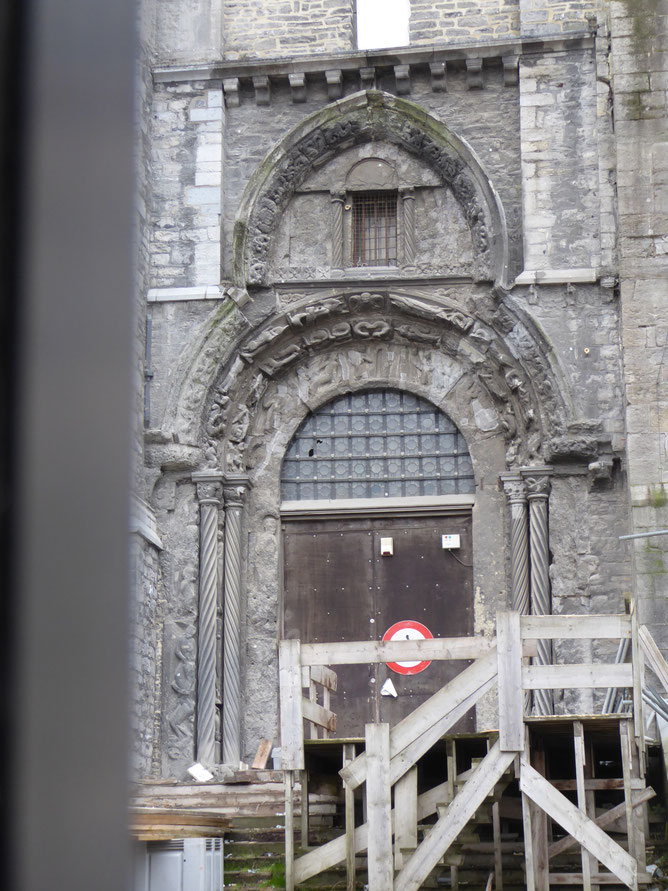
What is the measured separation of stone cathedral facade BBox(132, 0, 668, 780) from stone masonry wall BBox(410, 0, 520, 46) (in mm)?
22

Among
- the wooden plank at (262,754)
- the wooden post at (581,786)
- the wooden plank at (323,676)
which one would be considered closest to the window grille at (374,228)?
the wooden plank at (262,754)

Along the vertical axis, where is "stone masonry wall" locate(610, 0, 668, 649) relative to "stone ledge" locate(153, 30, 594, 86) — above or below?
below

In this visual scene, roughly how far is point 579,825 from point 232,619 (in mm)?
5183

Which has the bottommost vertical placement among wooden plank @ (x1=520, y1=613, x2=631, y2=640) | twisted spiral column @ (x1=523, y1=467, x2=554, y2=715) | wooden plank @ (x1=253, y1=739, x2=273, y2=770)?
wooden plank @ (x1=253, y1=739, x2=273, y2=770)

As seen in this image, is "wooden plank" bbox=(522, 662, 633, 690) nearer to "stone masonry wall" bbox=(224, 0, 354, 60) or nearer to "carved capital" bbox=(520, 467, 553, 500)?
"carved capital" bbox=(520, 467, 553, 500)

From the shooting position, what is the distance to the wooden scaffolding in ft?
23.1

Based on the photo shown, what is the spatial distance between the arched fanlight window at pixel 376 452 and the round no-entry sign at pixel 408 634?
48.8 inches

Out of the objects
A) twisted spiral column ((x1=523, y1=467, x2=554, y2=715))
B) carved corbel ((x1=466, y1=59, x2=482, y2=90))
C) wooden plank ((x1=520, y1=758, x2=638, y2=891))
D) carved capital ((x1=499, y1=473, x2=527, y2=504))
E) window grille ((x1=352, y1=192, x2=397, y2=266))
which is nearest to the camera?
wooden plank ((x1=520, y1=758, x2=638, y2=891))

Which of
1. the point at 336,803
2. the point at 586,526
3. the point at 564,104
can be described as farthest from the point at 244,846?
the point at 564,104

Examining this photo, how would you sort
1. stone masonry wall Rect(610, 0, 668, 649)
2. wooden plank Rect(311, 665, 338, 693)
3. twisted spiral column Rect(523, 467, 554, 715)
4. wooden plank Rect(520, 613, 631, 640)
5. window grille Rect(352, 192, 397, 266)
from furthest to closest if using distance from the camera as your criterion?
window grille Rect(352, 192, 397, 266), twisted spiral column Rect(523, 467, 554, 715), stone masonry wall Rect(610, 0, 668, 649), wooden plank Rect(311, 665, 338, 693), wooden plank Rect(520, 613, 631, 640)

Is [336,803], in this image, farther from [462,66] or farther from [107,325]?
[107,325]

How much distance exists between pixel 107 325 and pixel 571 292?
1137 centimetres

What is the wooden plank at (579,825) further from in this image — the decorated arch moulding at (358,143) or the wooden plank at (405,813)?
the decorated arch moulding at (358,143)

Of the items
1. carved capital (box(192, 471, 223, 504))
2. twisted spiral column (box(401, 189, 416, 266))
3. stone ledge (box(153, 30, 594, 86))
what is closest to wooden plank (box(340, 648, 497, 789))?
carved capital (box(192, 471, 223, 504))
